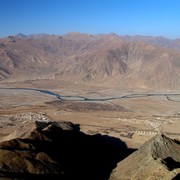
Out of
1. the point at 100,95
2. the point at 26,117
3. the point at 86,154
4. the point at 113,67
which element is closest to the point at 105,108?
the point at 26,117

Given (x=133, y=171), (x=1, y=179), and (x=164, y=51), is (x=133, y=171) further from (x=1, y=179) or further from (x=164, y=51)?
(x=164, y=51)

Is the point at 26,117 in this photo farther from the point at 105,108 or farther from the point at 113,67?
the point at 113,67

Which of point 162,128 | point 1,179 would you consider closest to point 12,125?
point 162,128

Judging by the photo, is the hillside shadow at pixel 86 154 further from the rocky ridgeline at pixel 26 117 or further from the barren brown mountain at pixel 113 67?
the barren brown mountain at pixel 113 67

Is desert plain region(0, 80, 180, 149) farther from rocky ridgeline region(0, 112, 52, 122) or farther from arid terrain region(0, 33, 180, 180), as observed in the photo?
rocky ridgeline region(0, 112, 52, 122)

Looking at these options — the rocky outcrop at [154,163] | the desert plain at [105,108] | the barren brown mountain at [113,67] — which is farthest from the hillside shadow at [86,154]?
the barren brown mountain at [113,67]

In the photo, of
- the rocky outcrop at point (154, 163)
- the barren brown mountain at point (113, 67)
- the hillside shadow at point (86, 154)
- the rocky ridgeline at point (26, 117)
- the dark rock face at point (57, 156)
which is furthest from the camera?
the barren brown mountain at point (113, 67)
